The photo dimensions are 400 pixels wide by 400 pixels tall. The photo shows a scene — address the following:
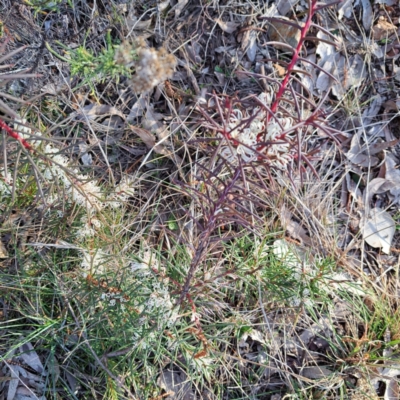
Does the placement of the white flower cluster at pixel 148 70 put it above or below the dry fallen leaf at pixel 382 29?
above

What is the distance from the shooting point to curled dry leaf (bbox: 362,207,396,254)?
2.74 meters

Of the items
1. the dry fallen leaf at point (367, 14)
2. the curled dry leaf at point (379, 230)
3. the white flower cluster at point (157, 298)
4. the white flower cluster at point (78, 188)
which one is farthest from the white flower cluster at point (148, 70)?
the dry fallen leaf at point (367, 14)

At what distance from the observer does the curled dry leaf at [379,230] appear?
9.00ft

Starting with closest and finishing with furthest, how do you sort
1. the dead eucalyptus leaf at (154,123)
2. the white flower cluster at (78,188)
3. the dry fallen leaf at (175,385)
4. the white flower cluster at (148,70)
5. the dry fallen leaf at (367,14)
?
1. the white flower cluster at (148,70)
2. the white flower cluster at (78,188)
3. the dry fallen leaf at (175,385)
4. the dead eucalyptus leaf at (154,123)
5. the dry fallen leaf at (367,14)

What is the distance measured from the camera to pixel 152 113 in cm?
270

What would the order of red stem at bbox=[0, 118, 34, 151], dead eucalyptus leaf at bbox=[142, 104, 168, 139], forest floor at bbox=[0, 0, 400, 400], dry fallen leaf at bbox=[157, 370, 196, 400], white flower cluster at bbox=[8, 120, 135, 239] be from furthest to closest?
dead eucalyptus leaf at bbox=[142, 104, 168, 139] → dry fallen leaf at bbox=[157, 370, 196, 400] → forest floor at bbox=[0, 0, 400, 400] → white flower cluster at bbox=[8, 120, 135, 239] → red stem at bbox=[0, 118, 34, 151]

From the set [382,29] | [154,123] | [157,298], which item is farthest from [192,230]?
[382,29]

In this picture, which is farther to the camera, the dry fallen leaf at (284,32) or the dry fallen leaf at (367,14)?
the dry fallen leaf at (367,14)

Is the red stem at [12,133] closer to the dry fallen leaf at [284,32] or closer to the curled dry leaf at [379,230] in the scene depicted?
the dry fallen leaf at [284,32]

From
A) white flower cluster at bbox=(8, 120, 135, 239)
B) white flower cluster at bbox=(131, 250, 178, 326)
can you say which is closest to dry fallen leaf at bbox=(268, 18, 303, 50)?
white flower cluster at bbox=(8, 120, 135, 239)

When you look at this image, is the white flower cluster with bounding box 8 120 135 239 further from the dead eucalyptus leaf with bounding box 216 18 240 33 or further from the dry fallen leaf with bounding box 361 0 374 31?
the dry fallen leaf with bounding box 361 0 374 31

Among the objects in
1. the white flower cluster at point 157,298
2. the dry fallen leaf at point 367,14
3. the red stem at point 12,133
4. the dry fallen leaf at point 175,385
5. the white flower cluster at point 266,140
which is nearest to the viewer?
the red stem at point 12,133

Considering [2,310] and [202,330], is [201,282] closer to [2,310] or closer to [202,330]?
[202,330]

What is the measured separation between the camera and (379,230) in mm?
2740
